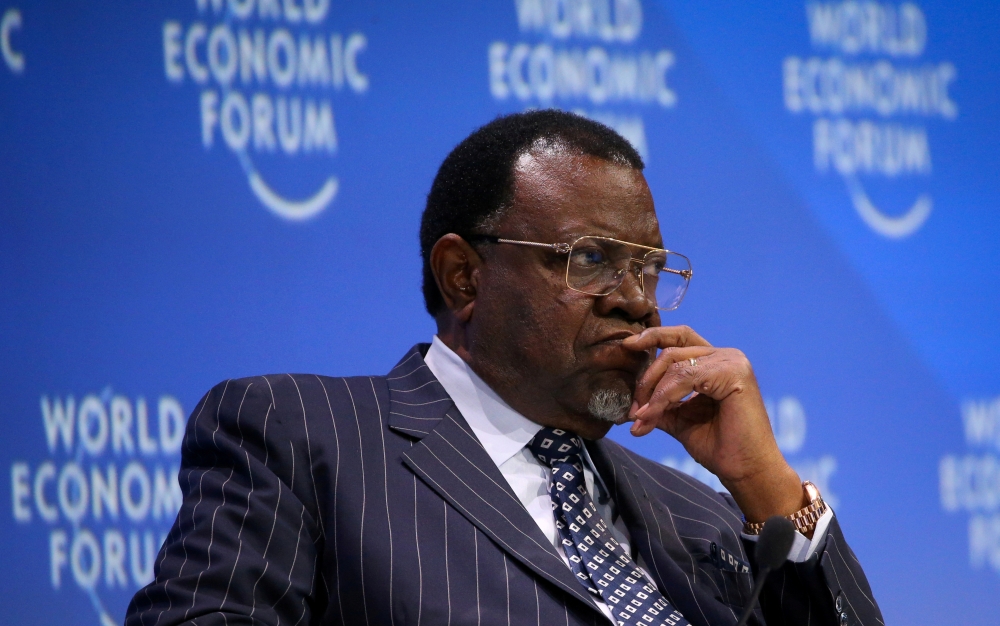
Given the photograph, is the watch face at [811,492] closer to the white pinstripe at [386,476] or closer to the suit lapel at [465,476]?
the suit lapel at [465,476]

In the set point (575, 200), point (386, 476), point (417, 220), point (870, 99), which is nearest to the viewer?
point (386, 476)

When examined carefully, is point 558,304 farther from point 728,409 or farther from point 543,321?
point 728,409

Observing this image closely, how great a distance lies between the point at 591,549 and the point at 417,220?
130 centimetres

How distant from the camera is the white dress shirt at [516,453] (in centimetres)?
207

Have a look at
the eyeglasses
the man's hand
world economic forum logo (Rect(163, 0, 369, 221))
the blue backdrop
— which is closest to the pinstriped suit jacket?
the man's hand

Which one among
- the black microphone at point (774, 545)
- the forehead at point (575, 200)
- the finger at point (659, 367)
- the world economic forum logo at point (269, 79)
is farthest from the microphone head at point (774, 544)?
the world economic forum logo at point (269, 79)

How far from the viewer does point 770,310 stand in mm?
3305

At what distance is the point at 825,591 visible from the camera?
6.65ft

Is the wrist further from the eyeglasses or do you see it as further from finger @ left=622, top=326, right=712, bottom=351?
the eyeglasses

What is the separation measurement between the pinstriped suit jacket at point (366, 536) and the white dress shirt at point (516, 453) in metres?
0.05

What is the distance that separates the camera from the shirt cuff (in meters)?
2.03

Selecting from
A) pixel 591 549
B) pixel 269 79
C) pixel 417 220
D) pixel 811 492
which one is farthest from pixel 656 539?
pixel 269 79

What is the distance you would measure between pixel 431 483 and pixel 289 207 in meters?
1.19

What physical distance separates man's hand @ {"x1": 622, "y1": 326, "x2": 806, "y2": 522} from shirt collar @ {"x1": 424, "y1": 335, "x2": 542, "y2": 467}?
0.81 feet
